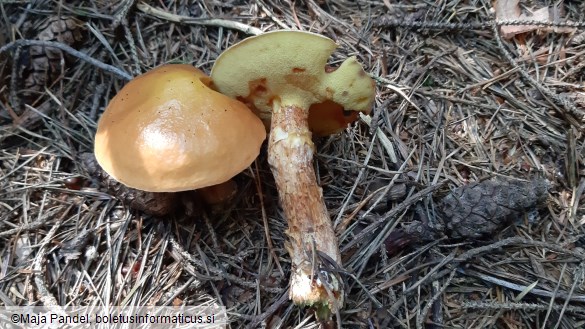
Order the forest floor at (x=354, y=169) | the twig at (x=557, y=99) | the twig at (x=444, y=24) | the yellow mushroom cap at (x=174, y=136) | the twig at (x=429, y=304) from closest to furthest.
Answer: the yellow mushroom cap at (x=174, y=136), the twig at (x=429, y=304), the forest floor at (x=354, y=169), the twig at (x=557, y=99), the twig at (x=444, y=24)

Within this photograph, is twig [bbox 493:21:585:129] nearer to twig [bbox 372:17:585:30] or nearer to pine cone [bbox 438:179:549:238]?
twig [bbox 372:17:585:30]

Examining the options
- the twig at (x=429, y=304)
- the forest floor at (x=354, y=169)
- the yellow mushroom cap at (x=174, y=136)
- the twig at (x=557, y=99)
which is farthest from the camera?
the twig at (x=557, y=99)

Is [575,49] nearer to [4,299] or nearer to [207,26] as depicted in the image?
[207,26]

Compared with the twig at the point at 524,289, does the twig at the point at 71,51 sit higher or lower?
higher

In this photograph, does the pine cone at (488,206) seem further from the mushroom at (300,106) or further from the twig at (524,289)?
the mushroom at (300,106)

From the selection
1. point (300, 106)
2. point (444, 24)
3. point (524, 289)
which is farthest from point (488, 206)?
point (444, 24)

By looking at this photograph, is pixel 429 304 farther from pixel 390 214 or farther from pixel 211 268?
pixel 211 268

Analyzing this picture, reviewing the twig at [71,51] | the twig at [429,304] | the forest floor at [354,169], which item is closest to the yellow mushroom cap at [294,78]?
the forest floor at [354,169]

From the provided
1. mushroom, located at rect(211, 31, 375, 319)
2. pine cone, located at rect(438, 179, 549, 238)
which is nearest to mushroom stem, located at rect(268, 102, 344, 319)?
mushroom, located at rect(211, 31, 375, 319)
